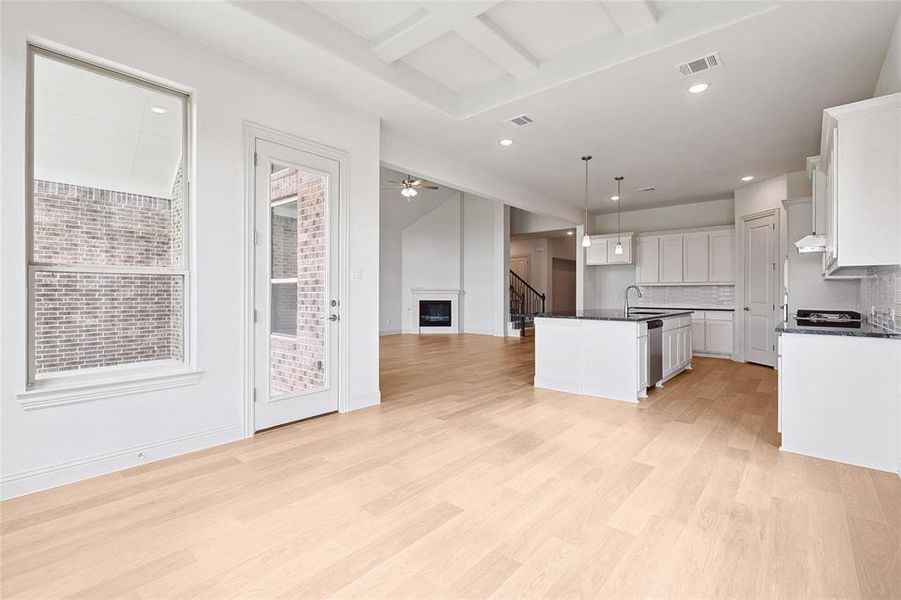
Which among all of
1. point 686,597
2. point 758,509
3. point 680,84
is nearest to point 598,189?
point 680,84

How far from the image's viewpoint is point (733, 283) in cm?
743

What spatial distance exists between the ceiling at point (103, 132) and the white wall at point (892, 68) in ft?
15.9

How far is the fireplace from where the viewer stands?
11531 millimetres

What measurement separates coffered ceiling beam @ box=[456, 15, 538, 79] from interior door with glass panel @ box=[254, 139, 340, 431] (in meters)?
1.61

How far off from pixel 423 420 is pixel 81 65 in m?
3.44

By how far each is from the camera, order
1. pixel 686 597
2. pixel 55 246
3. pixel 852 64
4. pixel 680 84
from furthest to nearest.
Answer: pixel 680 84 → pixel 852 64 → pixel 55 246 → pixel 686 597

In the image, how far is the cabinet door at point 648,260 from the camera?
8.34 metres

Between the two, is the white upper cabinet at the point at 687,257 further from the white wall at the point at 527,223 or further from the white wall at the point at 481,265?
the white wall at the point at 481,265

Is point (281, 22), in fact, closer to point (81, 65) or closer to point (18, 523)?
point (81, 65)

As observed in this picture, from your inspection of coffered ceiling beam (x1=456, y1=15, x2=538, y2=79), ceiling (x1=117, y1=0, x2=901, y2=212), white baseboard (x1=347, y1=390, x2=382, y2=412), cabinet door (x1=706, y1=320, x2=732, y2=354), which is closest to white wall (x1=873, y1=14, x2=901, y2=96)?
ceiling (x1=117, y1=0, x2=901, y2=212)

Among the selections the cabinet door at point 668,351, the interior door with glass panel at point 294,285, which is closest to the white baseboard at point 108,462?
the interior door with glass panel at point 294,285

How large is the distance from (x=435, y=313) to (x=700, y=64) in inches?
349

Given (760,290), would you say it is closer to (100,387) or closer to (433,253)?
(433,253)

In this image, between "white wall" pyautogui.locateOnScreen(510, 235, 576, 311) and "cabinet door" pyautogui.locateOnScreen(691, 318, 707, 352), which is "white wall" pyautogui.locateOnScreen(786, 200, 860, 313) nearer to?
"cabinet door" pyautogui.locateOnScreen(691, 318, 707, 352)
